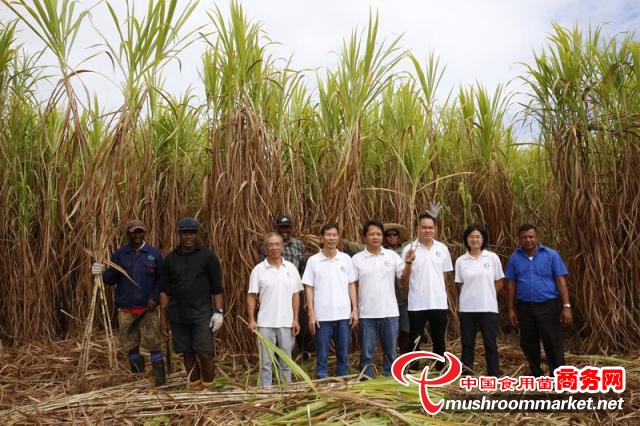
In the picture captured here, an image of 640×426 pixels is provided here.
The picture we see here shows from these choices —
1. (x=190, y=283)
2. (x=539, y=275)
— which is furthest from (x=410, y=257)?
(x=190, y=283)

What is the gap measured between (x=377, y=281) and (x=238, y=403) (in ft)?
4.01

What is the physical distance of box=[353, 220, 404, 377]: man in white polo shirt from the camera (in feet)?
12.3

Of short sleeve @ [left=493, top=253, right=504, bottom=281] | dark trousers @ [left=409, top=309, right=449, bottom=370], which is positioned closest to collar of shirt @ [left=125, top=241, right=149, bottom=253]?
dark trousers @ [left=409, top=309, right=449, bottom=370]

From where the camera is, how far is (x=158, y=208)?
5.09m

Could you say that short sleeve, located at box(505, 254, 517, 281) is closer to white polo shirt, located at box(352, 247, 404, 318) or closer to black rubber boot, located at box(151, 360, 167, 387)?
white polo shirt, located at box(352, 247, 404, 318)

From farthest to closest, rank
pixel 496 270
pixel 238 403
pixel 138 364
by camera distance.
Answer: pixel 138 364
pixel 496 270
pixel 238 403

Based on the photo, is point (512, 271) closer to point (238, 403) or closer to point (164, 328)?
point (238, 403)

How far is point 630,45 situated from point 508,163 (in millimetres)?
1563

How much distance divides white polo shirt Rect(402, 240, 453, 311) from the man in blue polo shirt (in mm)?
509

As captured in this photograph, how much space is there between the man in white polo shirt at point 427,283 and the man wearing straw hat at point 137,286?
5.91 ft

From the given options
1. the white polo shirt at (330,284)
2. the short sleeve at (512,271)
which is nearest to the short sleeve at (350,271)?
the white polo shirt at (330,284)

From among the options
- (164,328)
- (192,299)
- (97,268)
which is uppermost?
(97,268)

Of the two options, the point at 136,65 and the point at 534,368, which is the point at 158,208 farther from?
the point at 534,368

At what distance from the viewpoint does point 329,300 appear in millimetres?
3658
